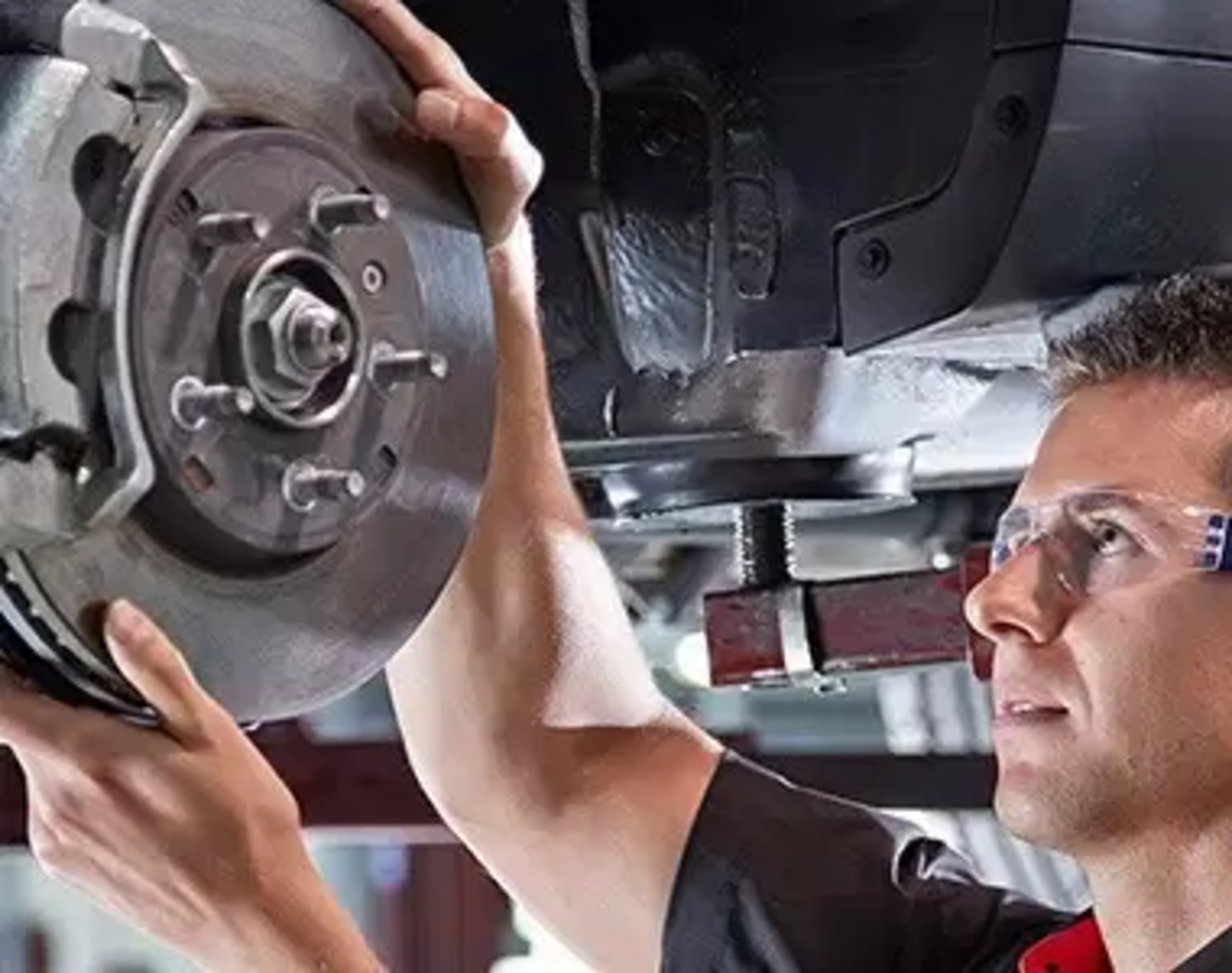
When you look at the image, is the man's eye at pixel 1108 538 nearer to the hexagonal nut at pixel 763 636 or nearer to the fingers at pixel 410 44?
the fingers at pixel 410 44

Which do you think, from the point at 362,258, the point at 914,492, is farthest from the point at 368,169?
the point at 914,492

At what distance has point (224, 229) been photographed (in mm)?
865

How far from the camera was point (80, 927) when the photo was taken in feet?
15.3

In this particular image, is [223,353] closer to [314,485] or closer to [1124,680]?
[314,485]

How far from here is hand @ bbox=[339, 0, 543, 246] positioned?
3.30 ft

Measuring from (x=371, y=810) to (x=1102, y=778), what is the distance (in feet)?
8.28

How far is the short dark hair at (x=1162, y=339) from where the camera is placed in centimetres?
126

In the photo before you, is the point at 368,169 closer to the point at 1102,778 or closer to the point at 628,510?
the point at 1102,778

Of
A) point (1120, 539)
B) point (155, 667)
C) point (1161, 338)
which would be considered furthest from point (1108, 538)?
point (155, 667)

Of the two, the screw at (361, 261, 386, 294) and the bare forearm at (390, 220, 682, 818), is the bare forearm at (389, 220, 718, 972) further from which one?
the screw at (361, 261, 386, 294)

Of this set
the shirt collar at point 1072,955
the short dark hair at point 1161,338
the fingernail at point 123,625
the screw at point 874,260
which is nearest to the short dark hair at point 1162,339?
the short dark hair at point 1161,338

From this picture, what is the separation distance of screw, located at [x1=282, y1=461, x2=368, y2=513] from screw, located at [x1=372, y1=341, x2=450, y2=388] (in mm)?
41

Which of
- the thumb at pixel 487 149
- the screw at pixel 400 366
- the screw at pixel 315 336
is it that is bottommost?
the screw at pixel 400 366

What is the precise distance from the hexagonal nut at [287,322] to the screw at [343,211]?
29 mm
